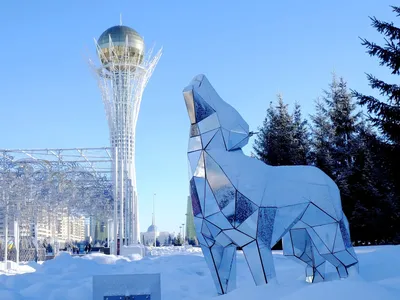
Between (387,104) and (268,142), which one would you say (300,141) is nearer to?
(268,142)

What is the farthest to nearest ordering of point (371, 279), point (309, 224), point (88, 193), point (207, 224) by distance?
point (88, 193), point (371, 279), point (309, 224), point (207, 224)

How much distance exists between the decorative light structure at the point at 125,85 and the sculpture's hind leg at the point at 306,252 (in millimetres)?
26934

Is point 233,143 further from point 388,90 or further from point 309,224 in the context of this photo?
point 388,90

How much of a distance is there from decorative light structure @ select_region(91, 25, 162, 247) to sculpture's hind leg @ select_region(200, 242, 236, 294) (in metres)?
27.5

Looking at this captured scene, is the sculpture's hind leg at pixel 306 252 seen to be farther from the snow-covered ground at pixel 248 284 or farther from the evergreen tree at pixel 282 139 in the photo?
the evergreen tree at pixel 282 139

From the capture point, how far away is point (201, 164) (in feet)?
19.0

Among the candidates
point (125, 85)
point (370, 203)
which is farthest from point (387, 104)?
point (125, 85)

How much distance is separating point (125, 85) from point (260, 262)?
3435 centimetres

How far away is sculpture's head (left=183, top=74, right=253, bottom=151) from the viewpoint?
5.86 meters

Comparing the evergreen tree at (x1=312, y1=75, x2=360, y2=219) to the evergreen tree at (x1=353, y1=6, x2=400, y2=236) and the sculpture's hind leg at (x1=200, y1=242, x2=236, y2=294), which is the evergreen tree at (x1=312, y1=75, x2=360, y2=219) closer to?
the evergreen tree at (x1=353, y1=6, x2=400, y2=236)

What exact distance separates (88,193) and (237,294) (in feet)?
73.0

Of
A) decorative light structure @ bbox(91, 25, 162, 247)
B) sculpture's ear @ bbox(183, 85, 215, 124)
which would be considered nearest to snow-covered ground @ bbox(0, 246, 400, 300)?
sculpture's ear @ bbox(183, 85, 215, 124)

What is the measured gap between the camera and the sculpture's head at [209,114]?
5.86 metres

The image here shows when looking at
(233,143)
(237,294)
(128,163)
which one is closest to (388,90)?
(233,143)
